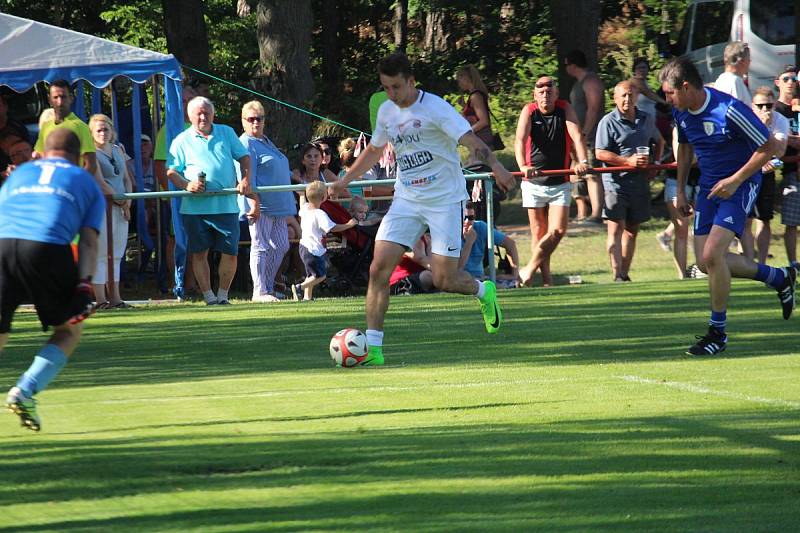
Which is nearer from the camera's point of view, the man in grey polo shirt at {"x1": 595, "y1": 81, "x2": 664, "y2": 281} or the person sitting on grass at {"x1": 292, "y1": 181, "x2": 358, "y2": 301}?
the person sitting on grass at {"x1": 292, "y1": 181, "x2": 358, "y2": 301}

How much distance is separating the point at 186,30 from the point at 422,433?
60.9 ft

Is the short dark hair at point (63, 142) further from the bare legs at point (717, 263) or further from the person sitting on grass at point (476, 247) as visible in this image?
the person sitting on grass at point (476, 247)

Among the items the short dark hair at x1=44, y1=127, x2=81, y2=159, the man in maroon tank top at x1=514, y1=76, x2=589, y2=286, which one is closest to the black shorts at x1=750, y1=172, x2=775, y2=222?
the man in maroon tank top at x1=514, y1=76, x2=589, y2=286

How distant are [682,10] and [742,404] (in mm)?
27573

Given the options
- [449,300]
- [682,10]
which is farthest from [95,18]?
[449,300]

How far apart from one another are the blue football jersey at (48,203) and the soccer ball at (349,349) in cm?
272

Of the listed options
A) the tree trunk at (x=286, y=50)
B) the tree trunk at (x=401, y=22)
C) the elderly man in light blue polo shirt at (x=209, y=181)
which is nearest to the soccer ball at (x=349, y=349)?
the elderly man in light blue polo shirt at (x=209, y=181)

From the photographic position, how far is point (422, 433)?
775 centimetres

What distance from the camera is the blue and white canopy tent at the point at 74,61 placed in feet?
56.4

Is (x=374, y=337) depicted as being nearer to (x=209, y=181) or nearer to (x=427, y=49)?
(x=209, y=181)

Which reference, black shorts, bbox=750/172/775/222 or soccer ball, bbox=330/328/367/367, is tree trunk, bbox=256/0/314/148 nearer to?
black shorts, bbox=750/172/775/222

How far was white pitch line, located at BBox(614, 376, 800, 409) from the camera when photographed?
8547 mm

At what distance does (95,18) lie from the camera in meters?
34.0

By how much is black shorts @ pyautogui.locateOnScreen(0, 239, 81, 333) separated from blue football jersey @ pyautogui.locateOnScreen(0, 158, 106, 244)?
0.06 meters
